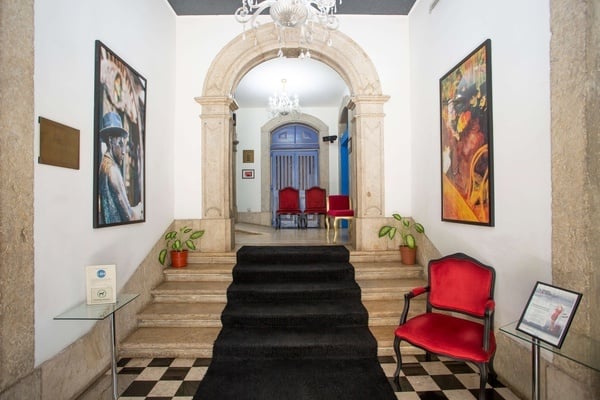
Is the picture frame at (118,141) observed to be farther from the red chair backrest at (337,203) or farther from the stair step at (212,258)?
the red chair backrest at (337,203)

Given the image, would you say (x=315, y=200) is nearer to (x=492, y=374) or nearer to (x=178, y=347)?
(x=178, y=347)

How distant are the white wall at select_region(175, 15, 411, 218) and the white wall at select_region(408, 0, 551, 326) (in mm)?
1107

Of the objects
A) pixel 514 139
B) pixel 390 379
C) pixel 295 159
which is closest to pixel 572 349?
pixel 390 379

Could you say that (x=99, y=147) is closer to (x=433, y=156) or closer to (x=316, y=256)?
(x=316, y=256)

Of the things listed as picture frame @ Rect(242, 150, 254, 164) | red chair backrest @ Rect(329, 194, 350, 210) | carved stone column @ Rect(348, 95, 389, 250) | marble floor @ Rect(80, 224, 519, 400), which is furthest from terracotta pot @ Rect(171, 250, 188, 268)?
picture frame @ Rect(242, 150, 254, 164)

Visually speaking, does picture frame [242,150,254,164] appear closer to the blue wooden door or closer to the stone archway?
the blue wooden door

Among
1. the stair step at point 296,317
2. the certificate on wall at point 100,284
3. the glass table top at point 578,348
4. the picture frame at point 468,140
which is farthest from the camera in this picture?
the stair step at point 296,317

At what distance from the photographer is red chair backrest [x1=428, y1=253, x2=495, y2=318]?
2547mm

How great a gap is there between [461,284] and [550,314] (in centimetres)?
102

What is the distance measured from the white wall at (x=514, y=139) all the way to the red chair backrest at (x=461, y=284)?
0.62 feet

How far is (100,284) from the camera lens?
2340mm

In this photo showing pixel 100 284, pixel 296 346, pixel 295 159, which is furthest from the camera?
pixel 295 159

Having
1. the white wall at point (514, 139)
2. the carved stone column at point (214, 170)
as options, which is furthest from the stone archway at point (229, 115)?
the white wall at point (514, 139)

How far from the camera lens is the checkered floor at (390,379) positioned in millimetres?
2428
